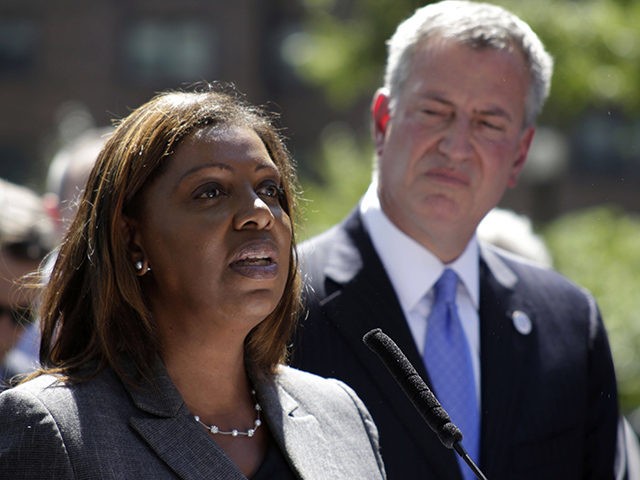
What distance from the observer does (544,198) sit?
51.4ft

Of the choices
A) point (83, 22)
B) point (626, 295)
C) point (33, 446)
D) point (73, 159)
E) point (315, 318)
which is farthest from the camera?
point (83, 22)

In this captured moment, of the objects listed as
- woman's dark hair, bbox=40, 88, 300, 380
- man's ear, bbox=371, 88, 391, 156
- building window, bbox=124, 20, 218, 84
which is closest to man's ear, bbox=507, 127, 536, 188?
man's ear, bbox=371, 88, 391, 156

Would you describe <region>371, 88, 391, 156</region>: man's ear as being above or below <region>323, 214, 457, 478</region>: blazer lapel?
above

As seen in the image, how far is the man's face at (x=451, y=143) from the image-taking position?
3.17m

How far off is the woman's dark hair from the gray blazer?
0.07 metres

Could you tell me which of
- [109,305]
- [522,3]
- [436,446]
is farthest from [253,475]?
[522,3]

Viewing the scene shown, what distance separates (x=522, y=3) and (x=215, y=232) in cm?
851

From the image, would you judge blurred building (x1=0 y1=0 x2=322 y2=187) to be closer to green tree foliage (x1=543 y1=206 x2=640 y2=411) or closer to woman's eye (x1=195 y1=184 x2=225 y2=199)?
green tree foliage (x1=543 y1=206 x2=640 y2=411)

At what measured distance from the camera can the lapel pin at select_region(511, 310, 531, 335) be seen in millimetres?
3262

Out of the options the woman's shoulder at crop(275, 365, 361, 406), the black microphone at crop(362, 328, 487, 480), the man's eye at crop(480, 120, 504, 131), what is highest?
the man's eye at crop(480, 120, 504, 131)

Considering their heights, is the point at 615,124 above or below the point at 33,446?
below

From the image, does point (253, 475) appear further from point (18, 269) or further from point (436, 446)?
point (18, 269)

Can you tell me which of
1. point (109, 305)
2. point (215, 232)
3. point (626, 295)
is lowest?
point (626, 295)

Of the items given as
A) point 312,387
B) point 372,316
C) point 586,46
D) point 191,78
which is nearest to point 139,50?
point 191,78
